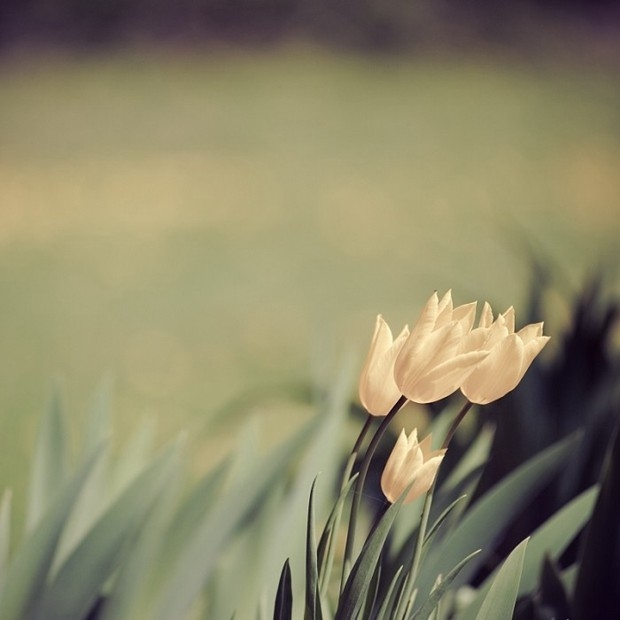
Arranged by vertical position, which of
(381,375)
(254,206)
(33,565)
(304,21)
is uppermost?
(304,21)

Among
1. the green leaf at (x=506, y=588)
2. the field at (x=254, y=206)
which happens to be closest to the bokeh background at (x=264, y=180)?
the field at (x=254, y=206)

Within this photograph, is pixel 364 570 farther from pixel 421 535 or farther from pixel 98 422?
pixel 98 422

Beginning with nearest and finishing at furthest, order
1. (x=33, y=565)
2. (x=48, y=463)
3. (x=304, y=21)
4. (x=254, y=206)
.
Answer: (x=33, y=565)
(x=48, y=463)
(x=254, y=206)
(x=304, y=21)

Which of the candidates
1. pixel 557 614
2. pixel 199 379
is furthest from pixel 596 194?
pixel 557 614

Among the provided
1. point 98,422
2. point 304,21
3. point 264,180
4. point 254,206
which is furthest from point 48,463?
point 304,21

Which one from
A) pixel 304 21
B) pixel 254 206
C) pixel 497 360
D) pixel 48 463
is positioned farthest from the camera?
pixel 304 21

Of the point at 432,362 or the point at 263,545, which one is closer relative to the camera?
the point at 432,362

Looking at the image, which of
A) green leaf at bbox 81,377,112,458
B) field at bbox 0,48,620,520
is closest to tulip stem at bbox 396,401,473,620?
green leaf at bbox 81,377,112,458
